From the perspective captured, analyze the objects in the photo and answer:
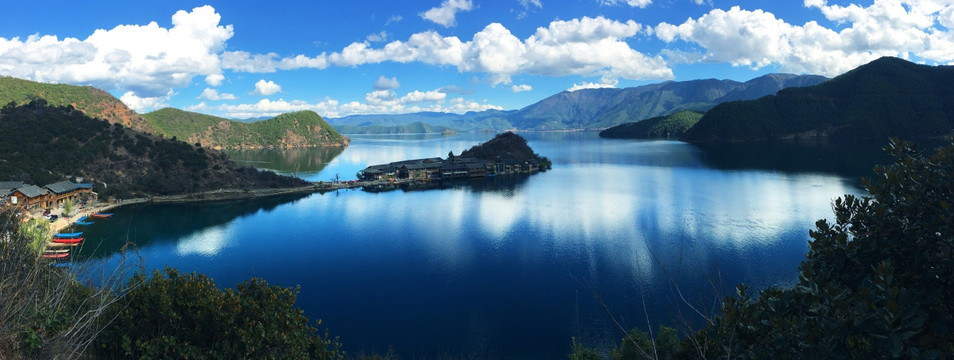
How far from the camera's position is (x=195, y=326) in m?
9.81

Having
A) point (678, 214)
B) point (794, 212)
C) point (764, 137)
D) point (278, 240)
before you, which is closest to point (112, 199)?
point (278, 240)

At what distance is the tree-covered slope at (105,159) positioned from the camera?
5359 centimetres

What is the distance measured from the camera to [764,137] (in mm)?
133250

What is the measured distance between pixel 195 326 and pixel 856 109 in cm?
16523

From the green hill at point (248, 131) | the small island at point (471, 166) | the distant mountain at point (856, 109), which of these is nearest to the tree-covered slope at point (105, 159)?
the small island at point (471, 166)

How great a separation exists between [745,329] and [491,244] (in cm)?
2991

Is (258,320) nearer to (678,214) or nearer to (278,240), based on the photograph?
(278,240)

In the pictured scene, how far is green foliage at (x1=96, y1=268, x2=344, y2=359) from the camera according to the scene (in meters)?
9.20

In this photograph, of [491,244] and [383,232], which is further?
[383,232]

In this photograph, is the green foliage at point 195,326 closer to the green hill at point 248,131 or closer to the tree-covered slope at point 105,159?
the tree-covered slope at point 105,159

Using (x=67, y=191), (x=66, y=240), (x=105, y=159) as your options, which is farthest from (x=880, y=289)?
(x=105, y=159)

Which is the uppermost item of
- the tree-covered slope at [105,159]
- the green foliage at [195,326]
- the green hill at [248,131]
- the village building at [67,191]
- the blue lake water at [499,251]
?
the green hill at [248,131]

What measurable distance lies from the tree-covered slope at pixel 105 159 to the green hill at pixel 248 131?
9591cm

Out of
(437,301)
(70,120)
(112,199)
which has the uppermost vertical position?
(70,120)
